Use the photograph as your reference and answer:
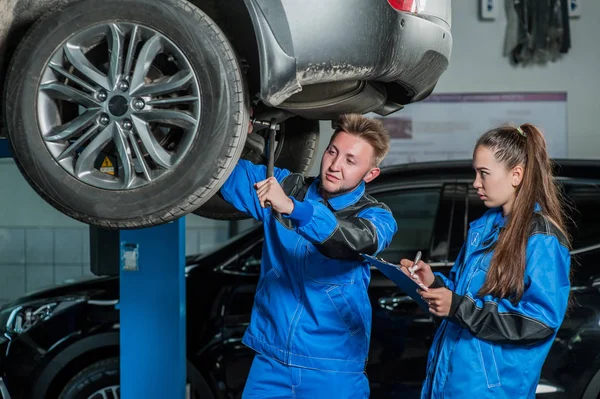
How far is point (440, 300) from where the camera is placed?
202 cm

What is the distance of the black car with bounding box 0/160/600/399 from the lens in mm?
3424

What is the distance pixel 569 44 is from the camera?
6781mm

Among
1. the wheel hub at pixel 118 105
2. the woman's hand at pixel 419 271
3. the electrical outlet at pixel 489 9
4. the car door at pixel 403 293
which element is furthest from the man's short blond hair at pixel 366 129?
the electrical outlet at pixel 489 9

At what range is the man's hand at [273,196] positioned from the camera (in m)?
1.97

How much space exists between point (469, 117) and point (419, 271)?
195 inches

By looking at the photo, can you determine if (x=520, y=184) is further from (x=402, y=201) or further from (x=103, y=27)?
(x=402, y=201)

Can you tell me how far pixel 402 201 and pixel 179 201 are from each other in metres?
1.80

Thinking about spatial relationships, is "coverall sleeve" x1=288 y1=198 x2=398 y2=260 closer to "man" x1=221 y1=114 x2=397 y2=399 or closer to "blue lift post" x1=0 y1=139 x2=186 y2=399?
"man" x1=221 y1=114 x2=397 y2=399

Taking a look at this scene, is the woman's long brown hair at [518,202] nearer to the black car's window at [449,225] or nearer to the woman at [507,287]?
the woman at [507,287]

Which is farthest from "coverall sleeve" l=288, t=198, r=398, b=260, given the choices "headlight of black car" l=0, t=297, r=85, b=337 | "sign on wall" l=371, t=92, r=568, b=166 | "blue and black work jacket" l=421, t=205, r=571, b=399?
"sign on wall" l=371, t=92, r=568, b=166

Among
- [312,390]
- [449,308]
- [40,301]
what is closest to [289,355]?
[312,390]

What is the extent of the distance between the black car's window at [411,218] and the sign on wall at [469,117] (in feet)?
10.6

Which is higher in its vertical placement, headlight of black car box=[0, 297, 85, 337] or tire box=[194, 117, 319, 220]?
tire box=[194, 117, 319, 220]

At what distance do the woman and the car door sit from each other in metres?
1.27
